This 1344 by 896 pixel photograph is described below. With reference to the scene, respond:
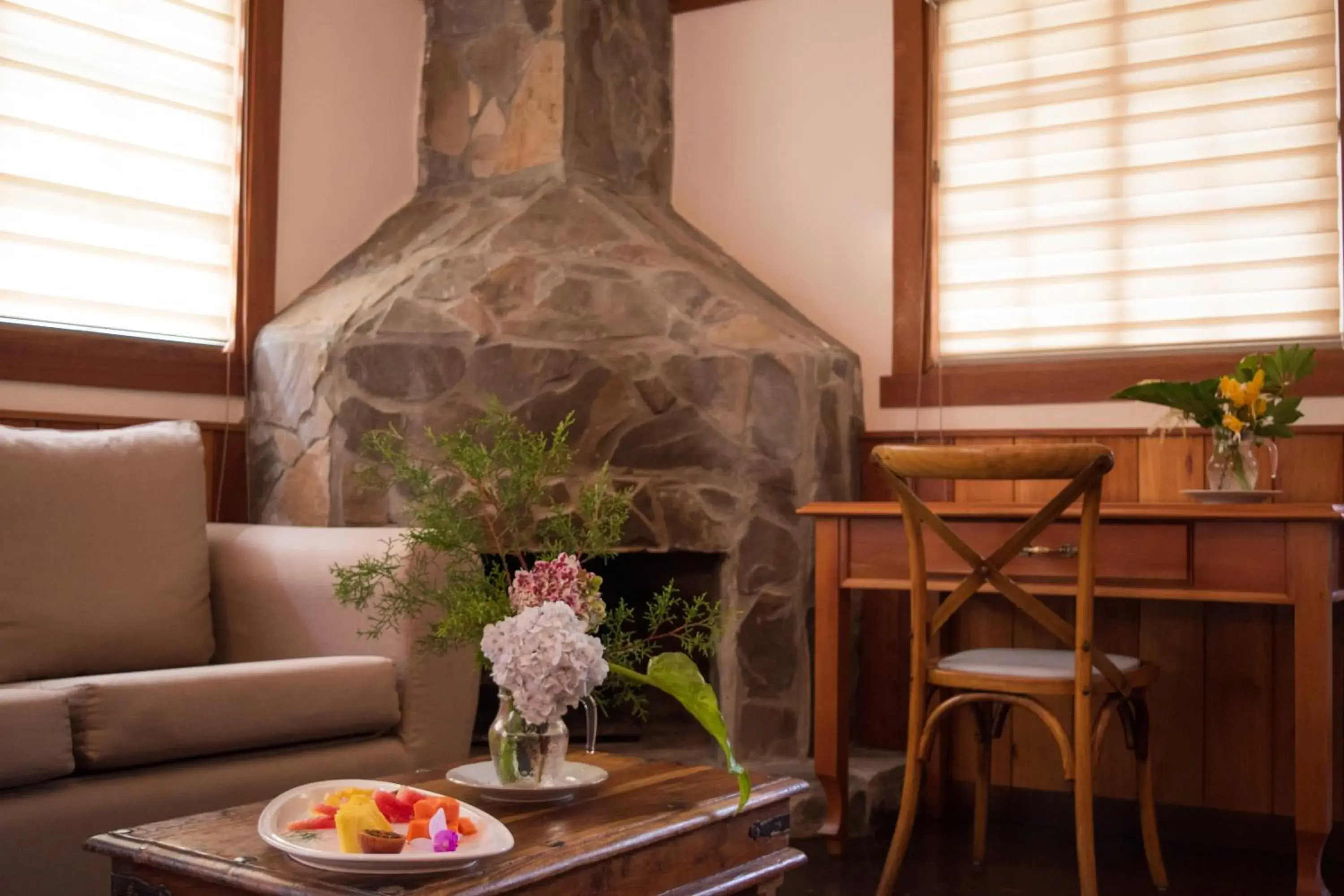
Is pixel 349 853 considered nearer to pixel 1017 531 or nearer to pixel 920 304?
pixel 1017 531

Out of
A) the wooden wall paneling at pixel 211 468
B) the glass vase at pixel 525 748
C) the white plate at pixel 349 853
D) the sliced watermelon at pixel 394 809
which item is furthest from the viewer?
the wooden wall paneling at pixel 211 468

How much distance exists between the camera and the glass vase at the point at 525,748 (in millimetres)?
1782

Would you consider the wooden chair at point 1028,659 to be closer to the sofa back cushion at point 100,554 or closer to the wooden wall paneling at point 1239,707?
the wooden wall paneling at point 1239,707

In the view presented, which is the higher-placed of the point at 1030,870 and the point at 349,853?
the point at 349,853

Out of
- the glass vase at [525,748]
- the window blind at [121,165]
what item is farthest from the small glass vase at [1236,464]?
the window blind at [121,165]

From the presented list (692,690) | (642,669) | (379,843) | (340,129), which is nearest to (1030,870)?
(642,669)

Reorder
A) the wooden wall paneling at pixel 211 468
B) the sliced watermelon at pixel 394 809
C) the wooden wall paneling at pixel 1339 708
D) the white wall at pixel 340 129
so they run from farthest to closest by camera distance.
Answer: the white wall at pixel 340 129
the wooden wall paneling at pixel 211 468
the wooden wall paneling at pixel 1339 708
the sliced watermelon at pixel 394 809

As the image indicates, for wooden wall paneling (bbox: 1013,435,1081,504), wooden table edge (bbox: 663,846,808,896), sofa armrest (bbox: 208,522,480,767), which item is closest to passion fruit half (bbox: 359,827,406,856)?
wooden table edge (bbox: 663,846,808,896)

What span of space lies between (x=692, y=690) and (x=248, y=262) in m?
2.49

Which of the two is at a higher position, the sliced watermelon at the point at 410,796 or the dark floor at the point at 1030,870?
the sliced watermelon at the point at 410,796

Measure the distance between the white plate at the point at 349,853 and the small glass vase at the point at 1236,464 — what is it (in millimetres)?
2016

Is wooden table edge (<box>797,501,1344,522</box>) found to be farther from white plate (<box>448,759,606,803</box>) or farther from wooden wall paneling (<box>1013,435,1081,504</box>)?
white plate (<box>448,759,606,803</box>)

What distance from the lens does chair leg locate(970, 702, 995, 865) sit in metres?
3.06

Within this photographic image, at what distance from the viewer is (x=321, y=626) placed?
2.77 meters
